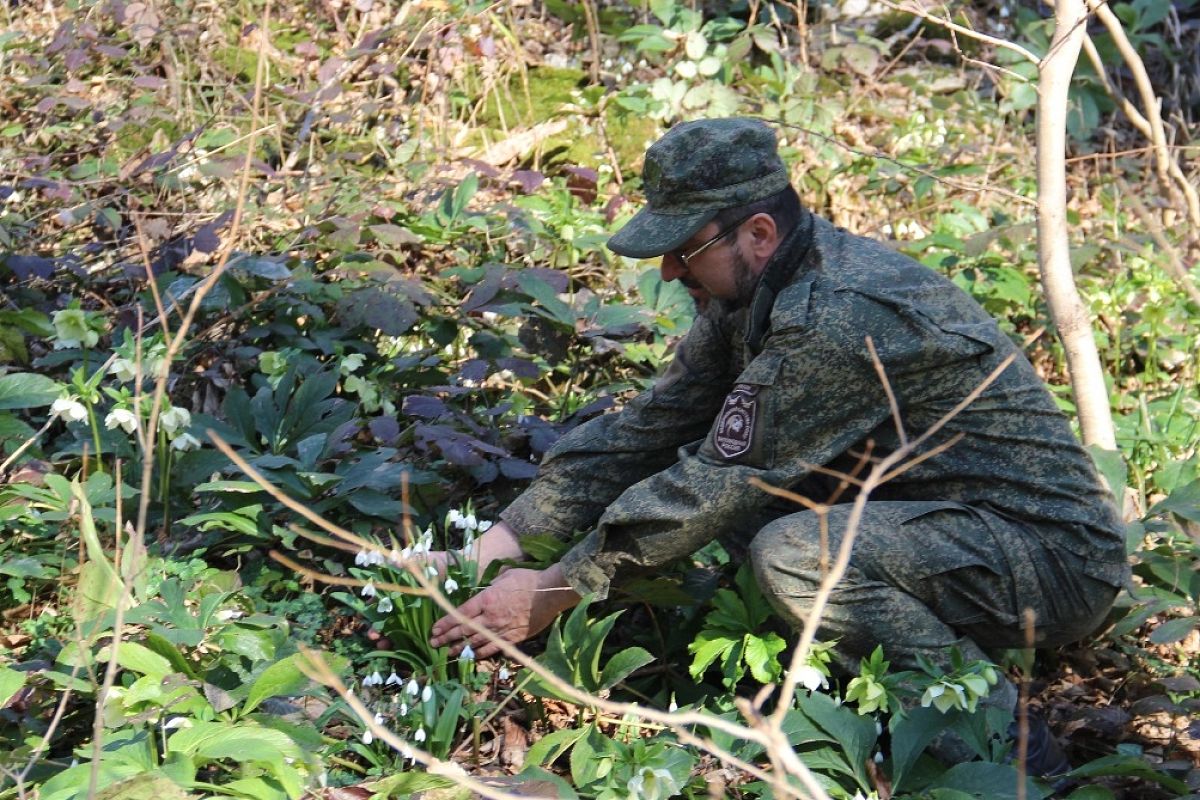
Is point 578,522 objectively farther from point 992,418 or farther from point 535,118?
point 535,118

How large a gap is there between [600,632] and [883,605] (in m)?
0.65

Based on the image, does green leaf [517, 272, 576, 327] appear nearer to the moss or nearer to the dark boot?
the dark boot

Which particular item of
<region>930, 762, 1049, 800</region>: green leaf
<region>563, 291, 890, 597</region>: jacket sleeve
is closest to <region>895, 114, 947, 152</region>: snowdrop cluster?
<region>563, 291, 890, 597</region>: jacket sleeve

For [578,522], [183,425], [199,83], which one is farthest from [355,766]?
[199,83]

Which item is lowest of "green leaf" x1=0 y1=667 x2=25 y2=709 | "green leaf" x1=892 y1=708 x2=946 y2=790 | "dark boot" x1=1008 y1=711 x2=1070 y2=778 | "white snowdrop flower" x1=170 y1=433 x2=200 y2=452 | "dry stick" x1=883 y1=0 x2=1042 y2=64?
"dark boot" x1=1008 y1=711 x2=1070 y2=778

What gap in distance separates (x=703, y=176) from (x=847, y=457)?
785 mm

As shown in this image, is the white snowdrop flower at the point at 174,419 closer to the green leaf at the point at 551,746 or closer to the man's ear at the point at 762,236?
the green leaf at the point at 551,746

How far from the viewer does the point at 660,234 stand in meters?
2.99

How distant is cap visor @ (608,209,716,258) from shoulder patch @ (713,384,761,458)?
1.20 ft

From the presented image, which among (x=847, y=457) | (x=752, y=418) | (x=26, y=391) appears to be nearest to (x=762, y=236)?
(x=752, y=418)

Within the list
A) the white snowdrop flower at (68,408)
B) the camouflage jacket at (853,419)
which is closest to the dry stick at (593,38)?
the camouflage jacket at (853,419)

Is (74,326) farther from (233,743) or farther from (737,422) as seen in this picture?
(737,422)

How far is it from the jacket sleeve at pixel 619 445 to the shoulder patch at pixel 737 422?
467mm

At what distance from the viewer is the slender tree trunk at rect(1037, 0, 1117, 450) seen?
12.5 feet
